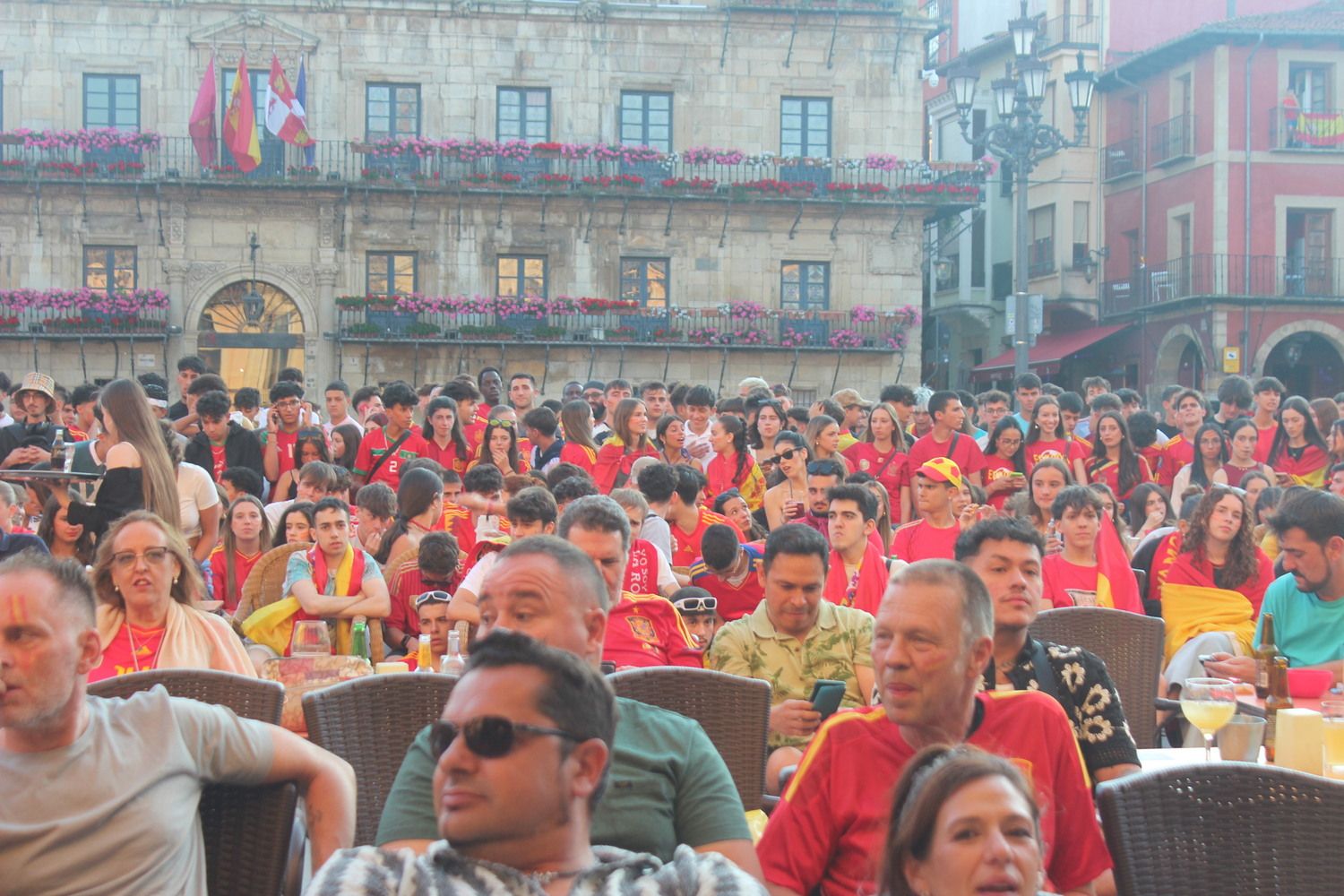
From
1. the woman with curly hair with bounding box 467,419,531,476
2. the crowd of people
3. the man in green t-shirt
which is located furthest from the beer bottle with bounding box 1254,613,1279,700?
the woman with curly hair with bounding box 467,419,531,476

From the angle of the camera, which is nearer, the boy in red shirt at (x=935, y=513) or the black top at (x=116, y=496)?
the black top at (x=116, y=496)

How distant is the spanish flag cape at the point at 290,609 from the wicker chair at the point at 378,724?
311 cm

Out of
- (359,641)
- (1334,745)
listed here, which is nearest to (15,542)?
(359,641)

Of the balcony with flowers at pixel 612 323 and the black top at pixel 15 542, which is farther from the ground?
the balcony with flowers at pixel 612 323

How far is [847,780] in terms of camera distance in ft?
11.4

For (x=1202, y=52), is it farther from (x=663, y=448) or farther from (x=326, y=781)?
(x=326, y=781)

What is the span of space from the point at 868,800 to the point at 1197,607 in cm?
422

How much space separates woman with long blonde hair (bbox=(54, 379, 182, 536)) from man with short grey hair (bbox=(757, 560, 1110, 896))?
462 centimetres

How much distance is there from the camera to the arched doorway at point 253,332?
101 ft

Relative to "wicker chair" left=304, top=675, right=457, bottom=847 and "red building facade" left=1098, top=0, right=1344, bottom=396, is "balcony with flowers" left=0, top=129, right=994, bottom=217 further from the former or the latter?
"wicker chair" left=304, top=675, right=457, bottom=847

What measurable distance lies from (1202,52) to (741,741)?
3280cm

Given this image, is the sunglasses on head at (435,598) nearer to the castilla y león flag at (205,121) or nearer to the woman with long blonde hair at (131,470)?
the woman with long blonde hair at (131,470)

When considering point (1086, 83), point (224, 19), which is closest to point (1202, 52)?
point (1086, 83)

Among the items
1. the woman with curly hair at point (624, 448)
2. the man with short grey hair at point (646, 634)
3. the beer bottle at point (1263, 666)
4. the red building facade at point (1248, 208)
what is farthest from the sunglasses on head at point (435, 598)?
the red building facade at point (1248, 208)
